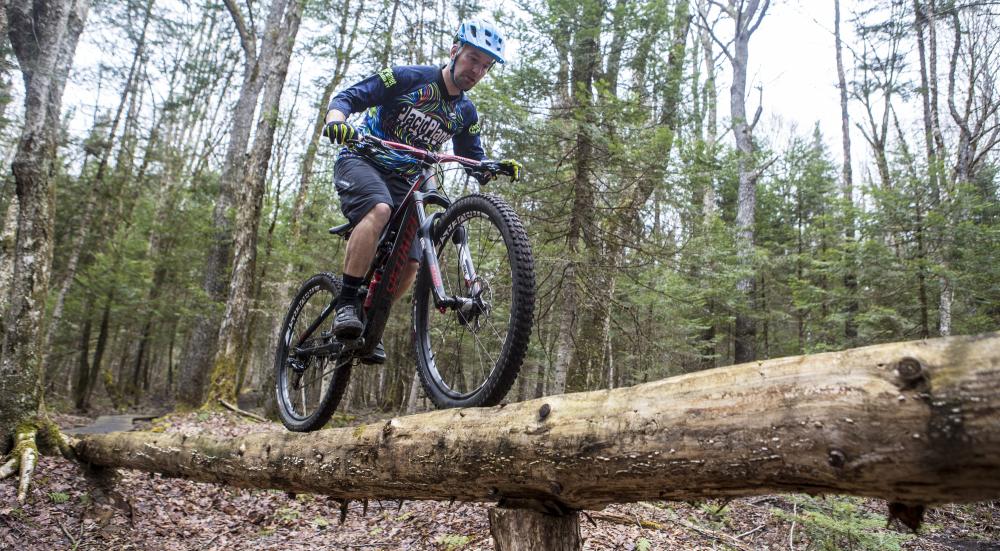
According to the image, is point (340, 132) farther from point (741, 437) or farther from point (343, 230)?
point (741, 437)

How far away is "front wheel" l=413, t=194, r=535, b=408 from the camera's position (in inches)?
108

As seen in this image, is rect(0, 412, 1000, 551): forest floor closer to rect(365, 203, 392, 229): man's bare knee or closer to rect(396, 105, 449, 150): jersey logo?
rect(365, 203, 392, 229): man's bare knee

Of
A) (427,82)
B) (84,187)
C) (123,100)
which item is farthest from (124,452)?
(123,100)

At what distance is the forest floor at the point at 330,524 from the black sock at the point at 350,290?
1.62 meters

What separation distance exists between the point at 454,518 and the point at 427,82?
13.3 feet

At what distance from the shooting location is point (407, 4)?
14305 mm

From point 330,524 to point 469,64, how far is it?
4954mm

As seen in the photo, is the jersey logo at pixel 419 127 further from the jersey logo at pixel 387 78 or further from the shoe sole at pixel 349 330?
the shoe sole at pixel 349 330

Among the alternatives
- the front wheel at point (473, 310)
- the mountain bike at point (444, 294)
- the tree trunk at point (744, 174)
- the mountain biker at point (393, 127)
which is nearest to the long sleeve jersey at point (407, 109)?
the mountain biker at point (393, 127)

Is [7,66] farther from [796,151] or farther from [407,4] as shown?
[796,151]

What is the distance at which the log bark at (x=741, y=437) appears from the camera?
1.28 meters

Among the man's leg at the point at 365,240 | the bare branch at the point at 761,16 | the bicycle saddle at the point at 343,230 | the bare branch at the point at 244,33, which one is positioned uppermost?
the bare branch at the point at 761,16

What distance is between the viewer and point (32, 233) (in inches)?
236

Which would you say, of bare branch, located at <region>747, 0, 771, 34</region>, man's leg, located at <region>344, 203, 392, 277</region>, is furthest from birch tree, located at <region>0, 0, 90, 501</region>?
bare branch, located at <region>747, 0, 771, 34</region>
